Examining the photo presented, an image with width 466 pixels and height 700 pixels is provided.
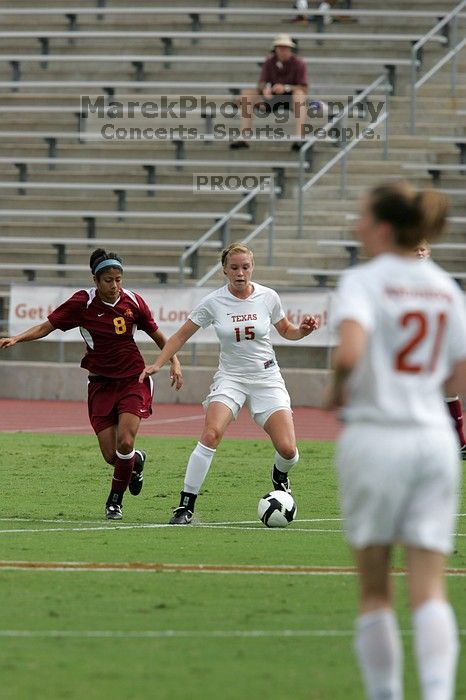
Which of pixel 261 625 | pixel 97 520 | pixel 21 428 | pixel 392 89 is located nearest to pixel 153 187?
pixel 392 89

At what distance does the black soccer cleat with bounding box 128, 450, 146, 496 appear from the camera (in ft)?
39.8

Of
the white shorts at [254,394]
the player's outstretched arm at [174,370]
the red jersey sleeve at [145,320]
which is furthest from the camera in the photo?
the red jersey sleeve at [145,320]

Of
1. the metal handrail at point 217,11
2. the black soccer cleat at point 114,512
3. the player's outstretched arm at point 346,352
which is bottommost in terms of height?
the black soccer cleat at point 114,512

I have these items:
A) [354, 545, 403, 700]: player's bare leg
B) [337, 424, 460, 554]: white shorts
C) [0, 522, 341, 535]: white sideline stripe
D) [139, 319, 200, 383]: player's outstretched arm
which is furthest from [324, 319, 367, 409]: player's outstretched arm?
[139, 319, 200, 383]: player's outstretched arm

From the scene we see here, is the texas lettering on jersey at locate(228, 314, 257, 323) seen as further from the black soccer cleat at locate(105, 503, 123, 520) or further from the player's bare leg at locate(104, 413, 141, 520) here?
the black soccer cleat at locate(105, 503, 123, 520)

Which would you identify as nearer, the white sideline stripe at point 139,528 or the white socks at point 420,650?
the white socks at point 420,650

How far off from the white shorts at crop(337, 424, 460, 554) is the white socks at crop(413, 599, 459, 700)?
231mm

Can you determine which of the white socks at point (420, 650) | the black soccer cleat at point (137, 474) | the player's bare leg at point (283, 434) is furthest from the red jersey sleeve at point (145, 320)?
the white socks at point (420, 650)

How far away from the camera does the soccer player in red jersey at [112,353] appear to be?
11602mm

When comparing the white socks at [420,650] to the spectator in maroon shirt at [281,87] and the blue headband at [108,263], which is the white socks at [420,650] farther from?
the spectator in maroon shirt at [281,87]

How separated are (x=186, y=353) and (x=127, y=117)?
22.6 feet

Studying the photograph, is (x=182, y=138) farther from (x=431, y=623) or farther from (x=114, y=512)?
(x=431, y=623)

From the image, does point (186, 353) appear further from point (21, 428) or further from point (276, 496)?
point (276, 496)

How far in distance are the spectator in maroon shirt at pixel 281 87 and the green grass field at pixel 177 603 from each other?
15.0 m
